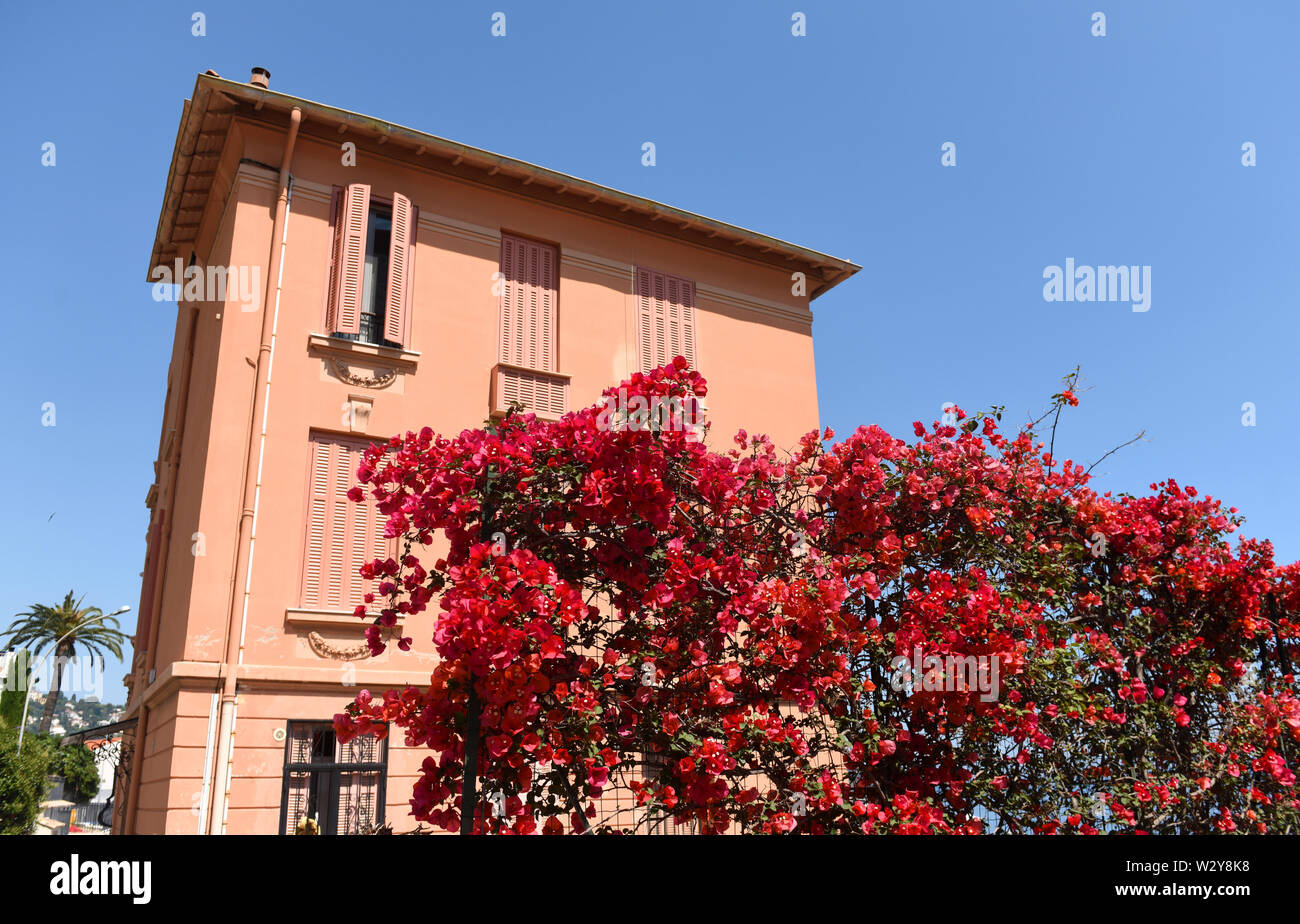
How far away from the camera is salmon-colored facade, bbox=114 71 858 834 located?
9.85 meters

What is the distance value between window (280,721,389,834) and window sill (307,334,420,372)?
14.5 ft

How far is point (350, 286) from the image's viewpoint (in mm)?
11695

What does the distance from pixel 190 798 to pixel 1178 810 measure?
344 inches

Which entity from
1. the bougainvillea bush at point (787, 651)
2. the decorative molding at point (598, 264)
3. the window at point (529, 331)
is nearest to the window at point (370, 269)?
the window at point (529, 331)

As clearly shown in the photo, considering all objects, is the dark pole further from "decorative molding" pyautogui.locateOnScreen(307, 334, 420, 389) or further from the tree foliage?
the tree foliage

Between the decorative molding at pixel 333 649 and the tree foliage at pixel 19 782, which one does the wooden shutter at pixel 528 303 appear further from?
the tree foliage at pixel 19 782

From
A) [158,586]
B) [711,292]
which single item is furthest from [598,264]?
[158,586]

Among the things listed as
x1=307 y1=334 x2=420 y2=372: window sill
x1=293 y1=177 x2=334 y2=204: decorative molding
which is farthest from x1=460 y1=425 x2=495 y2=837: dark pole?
x1=293 y1=177 x2=334 y2=204: decorative molding

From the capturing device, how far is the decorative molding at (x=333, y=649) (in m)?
10.2

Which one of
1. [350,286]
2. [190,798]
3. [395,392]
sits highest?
[350,286]

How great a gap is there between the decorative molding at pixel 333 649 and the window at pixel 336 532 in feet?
1.23
